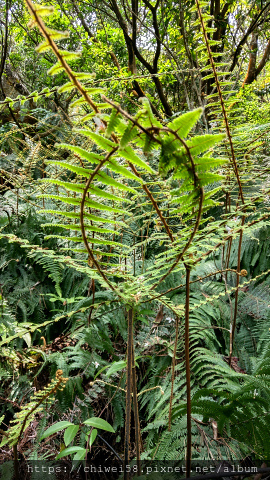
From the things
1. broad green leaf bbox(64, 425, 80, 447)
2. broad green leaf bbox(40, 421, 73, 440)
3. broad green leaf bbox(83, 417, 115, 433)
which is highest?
broad green leaf bbox(83, 417, 115, 433)

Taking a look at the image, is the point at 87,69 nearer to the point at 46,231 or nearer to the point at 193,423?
the point at 46,231

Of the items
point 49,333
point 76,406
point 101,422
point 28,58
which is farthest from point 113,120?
point 28,58

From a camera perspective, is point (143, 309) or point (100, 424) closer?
point (100, 424)

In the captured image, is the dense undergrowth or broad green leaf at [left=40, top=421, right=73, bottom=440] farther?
broad green leaf at [left=40, top=421, right=73, bottom=440]

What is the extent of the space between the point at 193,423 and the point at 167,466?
175 millimetres

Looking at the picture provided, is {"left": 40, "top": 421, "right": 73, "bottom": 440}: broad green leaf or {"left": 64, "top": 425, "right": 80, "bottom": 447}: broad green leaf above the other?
{"left": 40, "top": 421, "right": 73, "bottom": 440}: broad green leaf

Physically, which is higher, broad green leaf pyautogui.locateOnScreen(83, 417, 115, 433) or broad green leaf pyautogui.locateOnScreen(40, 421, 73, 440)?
broad green leaf pyautogui.locateOnScreen(83, 417, 115, 433)

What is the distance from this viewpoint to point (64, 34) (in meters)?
0.44

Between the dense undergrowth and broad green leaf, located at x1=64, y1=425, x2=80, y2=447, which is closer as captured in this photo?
the dense undergrowth

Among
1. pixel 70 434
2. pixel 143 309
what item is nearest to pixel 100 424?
pixel 70 434

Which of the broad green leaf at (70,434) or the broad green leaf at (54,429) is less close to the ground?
the broad green leaf at (54,429)

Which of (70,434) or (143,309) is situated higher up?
(143,309)

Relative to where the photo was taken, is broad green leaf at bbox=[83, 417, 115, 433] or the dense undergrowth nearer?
the dense undergrowth

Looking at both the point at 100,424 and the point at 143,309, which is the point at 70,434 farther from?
the point at 143,309
